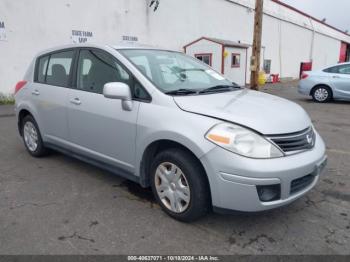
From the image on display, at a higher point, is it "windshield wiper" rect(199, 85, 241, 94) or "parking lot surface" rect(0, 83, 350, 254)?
"windshield wiper" rect(199, 85, 241, 94)

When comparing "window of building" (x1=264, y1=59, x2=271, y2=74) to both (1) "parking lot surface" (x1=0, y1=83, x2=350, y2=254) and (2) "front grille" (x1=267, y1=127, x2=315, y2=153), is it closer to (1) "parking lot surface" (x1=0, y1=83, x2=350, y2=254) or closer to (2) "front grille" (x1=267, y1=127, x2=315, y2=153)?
(1) "parking lot surface" (x1=0, y1=83, x2=350, y2=254)

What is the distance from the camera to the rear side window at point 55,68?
13.3ft

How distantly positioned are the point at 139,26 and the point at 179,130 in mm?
12293

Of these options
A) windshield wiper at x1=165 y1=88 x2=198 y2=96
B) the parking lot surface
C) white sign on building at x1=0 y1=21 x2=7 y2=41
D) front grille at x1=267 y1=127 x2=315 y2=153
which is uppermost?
white sign on building at x1=0 y1=21 x2=7 y2=41

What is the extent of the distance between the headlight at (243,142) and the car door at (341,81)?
951 centimetres

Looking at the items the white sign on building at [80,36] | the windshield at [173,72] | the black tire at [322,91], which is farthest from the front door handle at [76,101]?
the black tire at [322,91]

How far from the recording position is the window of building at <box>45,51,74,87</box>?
4.05 meters

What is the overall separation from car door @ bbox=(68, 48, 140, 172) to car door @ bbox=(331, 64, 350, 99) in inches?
376

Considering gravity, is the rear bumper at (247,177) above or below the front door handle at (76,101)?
below

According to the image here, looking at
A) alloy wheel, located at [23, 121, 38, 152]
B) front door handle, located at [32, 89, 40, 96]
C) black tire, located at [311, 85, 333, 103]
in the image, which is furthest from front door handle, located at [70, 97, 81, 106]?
black tire, located at [311, 85, 333, 103]

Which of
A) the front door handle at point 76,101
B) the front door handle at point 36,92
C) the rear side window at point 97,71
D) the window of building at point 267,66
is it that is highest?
the window of building at point 267,66

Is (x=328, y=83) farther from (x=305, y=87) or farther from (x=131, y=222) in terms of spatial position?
(x=131, y=222)

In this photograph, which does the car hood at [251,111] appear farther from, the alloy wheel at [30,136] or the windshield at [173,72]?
the alloy wheel at [30,136]

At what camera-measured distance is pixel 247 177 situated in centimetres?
249
